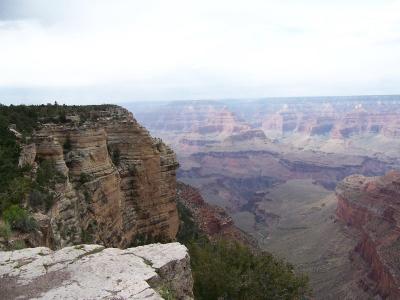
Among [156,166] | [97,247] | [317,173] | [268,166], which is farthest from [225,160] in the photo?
[97,247]

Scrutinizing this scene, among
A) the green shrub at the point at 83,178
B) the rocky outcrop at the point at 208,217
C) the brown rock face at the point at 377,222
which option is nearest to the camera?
the green shrub at the point at 83,178

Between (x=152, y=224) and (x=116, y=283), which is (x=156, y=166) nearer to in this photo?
(x=152, y=224)

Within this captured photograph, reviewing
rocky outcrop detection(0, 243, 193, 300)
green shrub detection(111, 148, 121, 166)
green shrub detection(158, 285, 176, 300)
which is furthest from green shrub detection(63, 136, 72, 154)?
green shrub detection(158, 285, 176, 300)

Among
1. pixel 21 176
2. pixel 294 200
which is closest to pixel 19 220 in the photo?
pixel 21 176

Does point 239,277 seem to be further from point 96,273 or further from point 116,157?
point 116,157

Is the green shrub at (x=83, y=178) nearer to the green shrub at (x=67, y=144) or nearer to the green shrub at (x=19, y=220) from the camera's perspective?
the green shrub at (x=67, y=144)

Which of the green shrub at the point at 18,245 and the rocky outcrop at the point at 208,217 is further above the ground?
the green shrub at the point at 18,245

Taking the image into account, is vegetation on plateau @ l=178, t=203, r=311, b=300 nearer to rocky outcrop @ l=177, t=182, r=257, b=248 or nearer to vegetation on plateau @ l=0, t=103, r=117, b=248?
vegetation on plateau @ l=0, t=103, r=117, b=248

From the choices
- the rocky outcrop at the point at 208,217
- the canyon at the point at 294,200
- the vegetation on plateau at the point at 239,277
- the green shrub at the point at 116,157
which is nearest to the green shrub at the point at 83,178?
the green shrub at the point at 116,157
